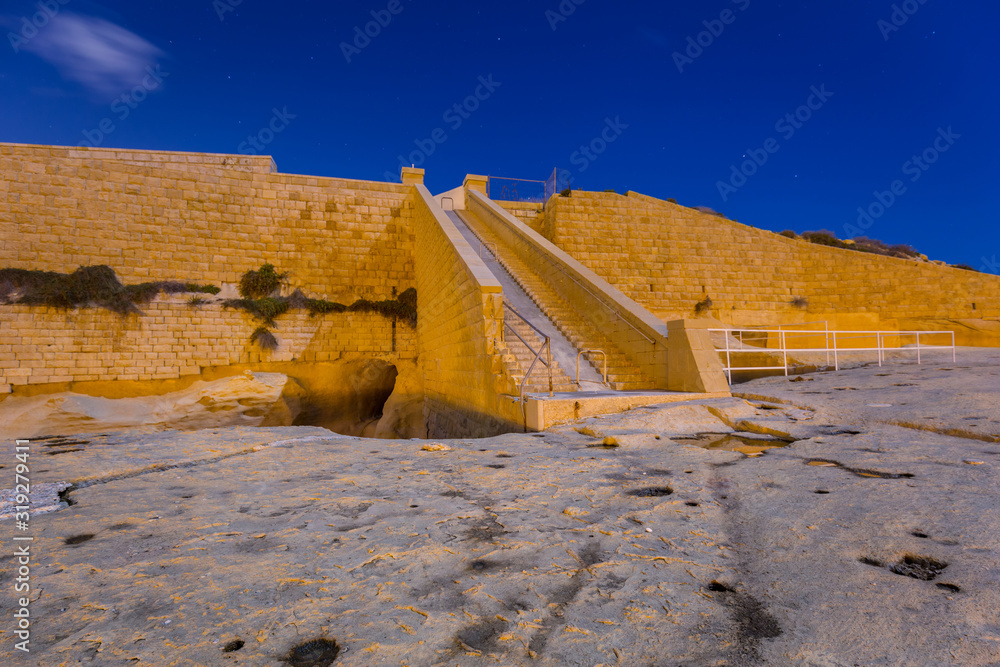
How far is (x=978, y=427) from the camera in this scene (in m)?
4.00

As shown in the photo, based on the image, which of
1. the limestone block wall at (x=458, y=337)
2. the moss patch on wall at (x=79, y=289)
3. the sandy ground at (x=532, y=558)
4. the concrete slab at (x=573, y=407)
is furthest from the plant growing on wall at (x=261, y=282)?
the concrete slab at (x=573, y=407)

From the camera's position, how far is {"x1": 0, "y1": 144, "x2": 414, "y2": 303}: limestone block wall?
462 inches

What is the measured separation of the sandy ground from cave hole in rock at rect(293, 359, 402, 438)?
9422 millimetres

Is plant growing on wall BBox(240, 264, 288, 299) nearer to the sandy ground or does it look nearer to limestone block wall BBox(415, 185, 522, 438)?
limestone block wall BBox(415, 185, 522, 438)

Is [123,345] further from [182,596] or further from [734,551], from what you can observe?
[734,551]

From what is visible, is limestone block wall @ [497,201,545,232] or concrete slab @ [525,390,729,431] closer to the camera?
concrete slab @ [525,390,729,431]

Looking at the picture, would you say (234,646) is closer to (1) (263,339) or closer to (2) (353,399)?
(1) (263,339)

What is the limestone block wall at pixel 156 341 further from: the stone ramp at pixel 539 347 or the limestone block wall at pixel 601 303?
the stone ramp at pixel 539 347

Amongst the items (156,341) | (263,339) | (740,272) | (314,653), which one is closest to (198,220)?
(156,341)

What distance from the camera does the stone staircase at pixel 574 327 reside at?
7805 millimetres

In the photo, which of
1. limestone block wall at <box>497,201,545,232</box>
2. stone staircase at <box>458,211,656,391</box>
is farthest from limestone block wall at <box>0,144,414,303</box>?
limestone block wall at <box>497,201,545,232</box>

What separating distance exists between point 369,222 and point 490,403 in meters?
9.57

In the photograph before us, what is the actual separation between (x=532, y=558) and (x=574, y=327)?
24.4 feet

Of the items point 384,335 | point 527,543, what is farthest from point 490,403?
point 384,335
